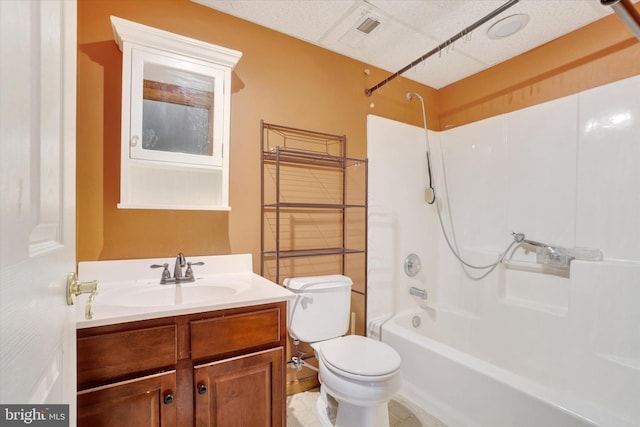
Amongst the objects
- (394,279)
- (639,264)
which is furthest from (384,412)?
(639,264)

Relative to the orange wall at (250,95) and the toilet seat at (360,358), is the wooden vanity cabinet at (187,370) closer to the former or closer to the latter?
the toilet seat at (360,358)

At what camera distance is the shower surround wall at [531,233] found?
1.52 meters

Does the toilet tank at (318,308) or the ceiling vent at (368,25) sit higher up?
the ceiling vent at (368,25)

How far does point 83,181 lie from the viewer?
130 cm

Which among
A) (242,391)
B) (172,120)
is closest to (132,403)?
(242,391)

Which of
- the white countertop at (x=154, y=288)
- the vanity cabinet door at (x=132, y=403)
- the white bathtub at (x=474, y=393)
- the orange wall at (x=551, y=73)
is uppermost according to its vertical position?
the orange wall at (x=551, y=73)

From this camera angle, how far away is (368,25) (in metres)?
1.76

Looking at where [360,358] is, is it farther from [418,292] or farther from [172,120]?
[172,120]

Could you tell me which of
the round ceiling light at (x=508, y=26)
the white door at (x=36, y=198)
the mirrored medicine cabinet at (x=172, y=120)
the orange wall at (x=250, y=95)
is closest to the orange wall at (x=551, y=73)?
the orange wall at (x=250, y=95)

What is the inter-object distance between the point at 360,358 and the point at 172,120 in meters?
1.46

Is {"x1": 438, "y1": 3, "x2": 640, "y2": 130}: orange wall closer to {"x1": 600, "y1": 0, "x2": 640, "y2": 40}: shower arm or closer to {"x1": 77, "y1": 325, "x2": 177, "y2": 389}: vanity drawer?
{"x1": 600, "y1": 0, "x2": 640, "y2": 40}: shower arm

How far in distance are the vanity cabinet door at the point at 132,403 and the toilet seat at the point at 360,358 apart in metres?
0.68

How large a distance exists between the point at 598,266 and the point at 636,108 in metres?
0.85

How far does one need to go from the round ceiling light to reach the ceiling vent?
69 cm
